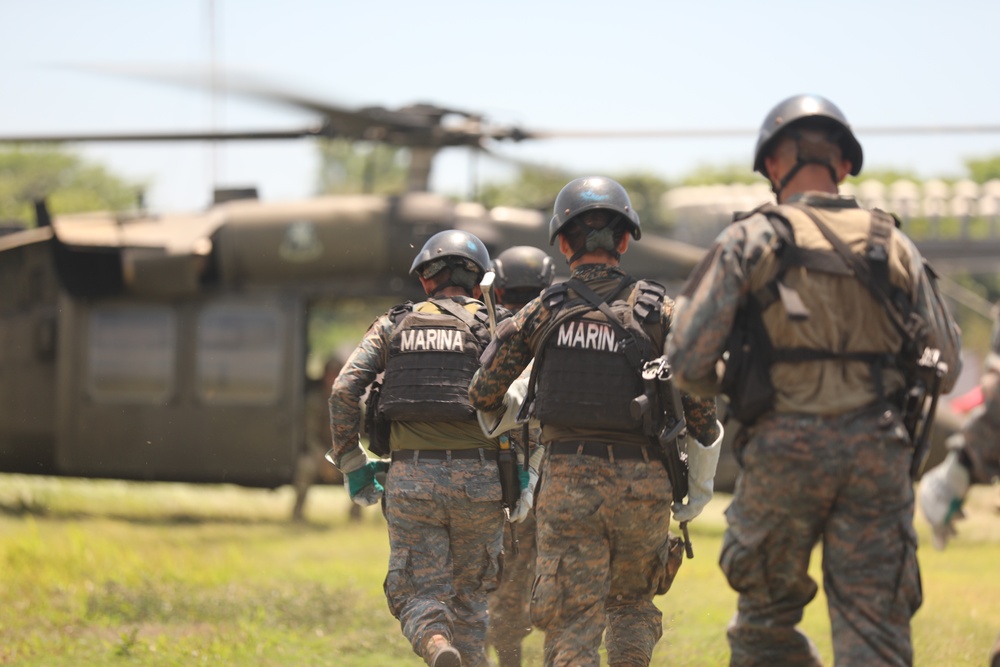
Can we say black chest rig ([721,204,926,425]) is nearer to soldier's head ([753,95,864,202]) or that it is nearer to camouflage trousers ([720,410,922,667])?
camouflage trousers ([720,410,922,667])

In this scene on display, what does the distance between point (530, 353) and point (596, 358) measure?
0.33 metres

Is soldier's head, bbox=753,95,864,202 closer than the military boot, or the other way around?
soldier's head, bbox=753,95,864,202

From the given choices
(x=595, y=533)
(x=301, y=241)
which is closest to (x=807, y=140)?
(x=595, y=533)

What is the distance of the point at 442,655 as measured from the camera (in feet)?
16.3

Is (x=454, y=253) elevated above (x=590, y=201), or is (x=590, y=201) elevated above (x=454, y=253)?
(x=590, y=201)

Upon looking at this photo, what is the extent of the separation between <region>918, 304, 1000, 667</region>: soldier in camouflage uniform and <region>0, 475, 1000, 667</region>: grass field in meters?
0.96

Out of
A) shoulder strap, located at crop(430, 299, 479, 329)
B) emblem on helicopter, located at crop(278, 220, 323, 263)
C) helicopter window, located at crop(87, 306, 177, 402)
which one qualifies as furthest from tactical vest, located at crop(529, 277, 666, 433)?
helicopter window, located at crop(87, 306, 177, 402)

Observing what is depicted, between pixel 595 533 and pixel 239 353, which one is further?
pixel 239 353


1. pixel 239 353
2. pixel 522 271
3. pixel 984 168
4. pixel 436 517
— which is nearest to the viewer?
pixel 436 517

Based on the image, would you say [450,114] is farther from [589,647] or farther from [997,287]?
[997,287]

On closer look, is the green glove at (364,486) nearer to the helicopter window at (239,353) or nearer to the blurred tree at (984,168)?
the helicopter window at (239,353)

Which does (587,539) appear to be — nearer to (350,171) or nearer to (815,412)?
(815,412)

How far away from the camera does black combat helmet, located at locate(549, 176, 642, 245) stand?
485 cm

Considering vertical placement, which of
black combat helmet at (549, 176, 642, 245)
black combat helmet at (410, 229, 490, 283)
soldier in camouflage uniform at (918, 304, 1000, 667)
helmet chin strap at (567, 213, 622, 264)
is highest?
black combat helmet at (549, 176, 642, 245)
